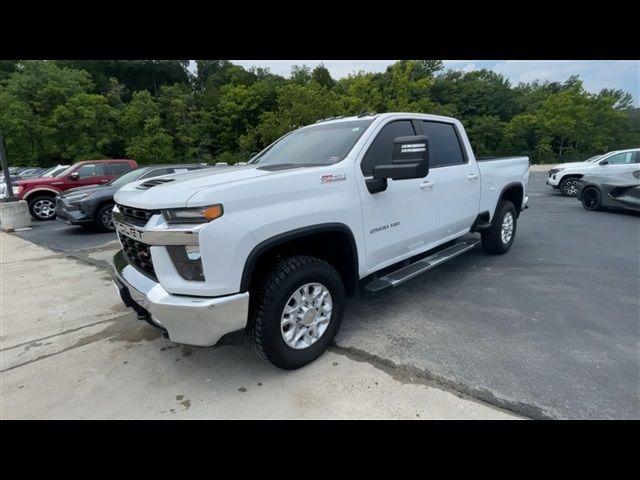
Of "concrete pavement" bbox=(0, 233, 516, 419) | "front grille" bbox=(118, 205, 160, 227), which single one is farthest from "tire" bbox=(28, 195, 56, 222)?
"front grille" bbox=(118, 205, 160, 227)

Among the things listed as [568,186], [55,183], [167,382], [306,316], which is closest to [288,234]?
[306,316]

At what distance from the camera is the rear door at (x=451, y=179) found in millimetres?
3893

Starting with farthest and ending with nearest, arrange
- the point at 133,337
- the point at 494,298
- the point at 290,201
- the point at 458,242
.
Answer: the point at 458,242
the point at 494,298
the point at 133,337
the point at 290,201

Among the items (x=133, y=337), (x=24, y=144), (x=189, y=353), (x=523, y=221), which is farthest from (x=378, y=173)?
(x=24, y=144)

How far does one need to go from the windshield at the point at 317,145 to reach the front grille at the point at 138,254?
4.53 feet

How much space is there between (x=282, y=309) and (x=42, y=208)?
11.8 metres

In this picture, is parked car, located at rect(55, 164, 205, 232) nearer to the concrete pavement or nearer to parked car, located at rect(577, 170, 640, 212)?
the concrete pavement

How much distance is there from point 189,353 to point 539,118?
48321mm

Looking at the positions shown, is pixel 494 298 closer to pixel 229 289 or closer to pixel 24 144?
pixel 229 289

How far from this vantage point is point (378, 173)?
111 inches

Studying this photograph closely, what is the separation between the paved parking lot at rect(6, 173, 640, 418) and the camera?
2424 millimetres

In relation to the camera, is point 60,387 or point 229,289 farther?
point 60,387

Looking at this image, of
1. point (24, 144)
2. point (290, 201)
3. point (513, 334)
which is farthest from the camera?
point (24, 144)

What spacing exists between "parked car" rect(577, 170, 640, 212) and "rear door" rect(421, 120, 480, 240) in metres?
6.96
